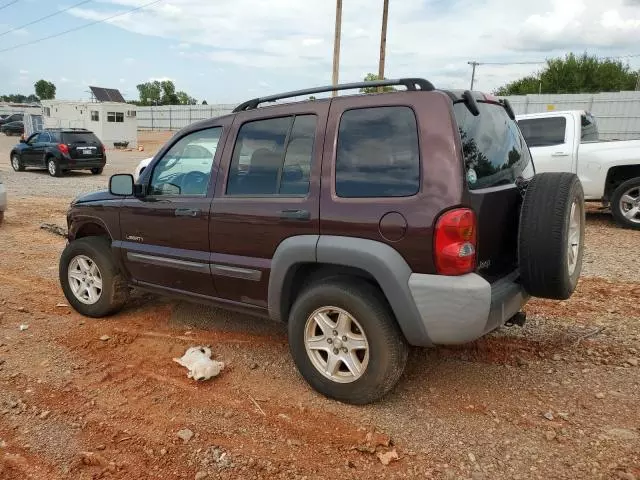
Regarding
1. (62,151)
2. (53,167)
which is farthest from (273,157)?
(53,167)

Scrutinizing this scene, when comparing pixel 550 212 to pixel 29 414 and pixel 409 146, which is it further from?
pixel 29 414

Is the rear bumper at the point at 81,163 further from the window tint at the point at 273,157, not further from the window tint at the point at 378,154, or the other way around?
the window tint at the point at 378,154

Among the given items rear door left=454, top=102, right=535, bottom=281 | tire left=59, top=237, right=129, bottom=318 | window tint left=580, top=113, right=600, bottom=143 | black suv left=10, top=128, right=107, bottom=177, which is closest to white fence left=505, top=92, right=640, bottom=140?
window tint left=580, top=113, right=600, bottom=143

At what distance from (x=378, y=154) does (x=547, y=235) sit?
104 cm

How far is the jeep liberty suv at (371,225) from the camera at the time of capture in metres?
2.69

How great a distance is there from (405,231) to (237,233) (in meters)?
1.22

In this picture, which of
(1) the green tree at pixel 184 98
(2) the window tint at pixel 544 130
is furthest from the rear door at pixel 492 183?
(1) the green tree at pixel 184 98

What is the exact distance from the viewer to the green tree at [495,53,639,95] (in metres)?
46.2

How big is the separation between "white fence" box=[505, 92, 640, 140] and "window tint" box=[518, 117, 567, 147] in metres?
12.7

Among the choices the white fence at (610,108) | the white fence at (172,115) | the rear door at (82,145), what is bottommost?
the rear door at (82,145)

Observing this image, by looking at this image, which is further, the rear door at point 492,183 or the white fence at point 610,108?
the white fence at point 610,108

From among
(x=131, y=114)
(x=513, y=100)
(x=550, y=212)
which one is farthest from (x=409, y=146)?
(x=131, y=114)

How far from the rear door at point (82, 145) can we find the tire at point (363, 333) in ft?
55.2

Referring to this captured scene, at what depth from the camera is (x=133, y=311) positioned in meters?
4.77
